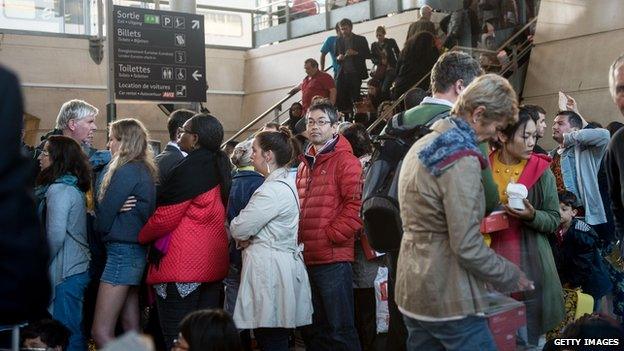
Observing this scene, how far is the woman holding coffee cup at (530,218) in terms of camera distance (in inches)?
178

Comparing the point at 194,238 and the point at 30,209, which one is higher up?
the point at 30,209

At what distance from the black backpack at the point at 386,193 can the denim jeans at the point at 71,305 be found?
230 cm

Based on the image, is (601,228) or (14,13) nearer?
(601,228)

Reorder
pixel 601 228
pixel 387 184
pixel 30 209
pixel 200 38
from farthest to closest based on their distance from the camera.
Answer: pixel 200 38
pixel 601 228
pixel 387 184
pixel 30 209

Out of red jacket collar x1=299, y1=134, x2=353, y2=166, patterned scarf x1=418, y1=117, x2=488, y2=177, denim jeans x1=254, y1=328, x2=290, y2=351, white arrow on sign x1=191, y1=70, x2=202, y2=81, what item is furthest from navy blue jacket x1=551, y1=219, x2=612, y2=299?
white arrow on sign x1=191, y1=70, x2=202, y2=81

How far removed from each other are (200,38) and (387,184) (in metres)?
8.73

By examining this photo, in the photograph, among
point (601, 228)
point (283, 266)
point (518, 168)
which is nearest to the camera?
point (518, 168)

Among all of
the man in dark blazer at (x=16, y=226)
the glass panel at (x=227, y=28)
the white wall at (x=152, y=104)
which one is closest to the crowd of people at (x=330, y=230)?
the man in dark blazer at (x=16, y=226)

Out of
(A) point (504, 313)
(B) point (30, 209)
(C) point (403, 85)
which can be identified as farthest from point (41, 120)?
(B) point (30, 209)

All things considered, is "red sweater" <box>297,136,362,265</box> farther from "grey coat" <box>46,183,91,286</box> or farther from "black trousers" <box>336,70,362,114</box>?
"black trousers" <box>336,70,362,114</box>

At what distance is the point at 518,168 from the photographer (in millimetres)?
5098

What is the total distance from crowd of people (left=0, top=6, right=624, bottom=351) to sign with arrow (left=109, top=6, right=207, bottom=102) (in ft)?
16.8

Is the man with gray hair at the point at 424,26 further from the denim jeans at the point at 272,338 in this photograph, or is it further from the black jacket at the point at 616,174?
the black jacket at the point at 616,174

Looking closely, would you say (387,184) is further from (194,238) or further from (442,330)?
(194,238)
